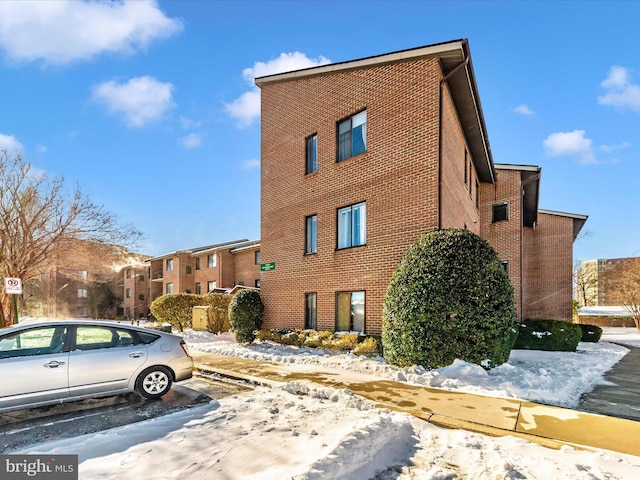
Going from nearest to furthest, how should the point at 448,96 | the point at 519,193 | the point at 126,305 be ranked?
the point at 448,96
the point at 519,193
the point at 126,305

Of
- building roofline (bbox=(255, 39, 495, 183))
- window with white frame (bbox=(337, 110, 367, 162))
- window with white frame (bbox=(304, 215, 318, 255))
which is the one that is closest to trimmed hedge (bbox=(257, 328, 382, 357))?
window with white frame (bbox=(304, 215, 318, 255))

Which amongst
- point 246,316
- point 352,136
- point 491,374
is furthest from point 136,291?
point 491,374

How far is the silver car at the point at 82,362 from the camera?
17.4ft

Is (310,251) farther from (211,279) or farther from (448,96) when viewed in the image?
(211,279)

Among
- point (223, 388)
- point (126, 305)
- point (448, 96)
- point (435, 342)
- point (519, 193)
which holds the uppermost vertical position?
Result: point (448, 96)

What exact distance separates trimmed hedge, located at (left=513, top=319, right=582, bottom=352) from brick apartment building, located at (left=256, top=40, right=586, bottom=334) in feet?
8.62

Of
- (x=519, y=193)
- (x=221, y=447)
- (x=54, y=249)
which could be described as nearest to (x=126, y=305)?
(x=54, y=249)

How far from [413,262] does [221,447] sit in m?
5.63

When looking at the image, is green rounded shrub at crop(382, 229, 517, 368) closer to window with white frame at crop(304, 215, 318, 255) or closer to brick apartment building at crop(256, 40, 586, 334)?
brick apartment building at crop(256, 40, 586, 334)

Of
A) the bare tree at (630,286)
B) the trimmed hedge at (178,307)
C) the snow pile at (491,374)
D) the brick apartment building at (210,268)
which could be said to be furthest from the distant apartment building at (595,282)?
the trimmed hedge at (178,307)

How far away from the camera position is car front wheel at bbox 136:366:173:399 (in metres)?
6.25

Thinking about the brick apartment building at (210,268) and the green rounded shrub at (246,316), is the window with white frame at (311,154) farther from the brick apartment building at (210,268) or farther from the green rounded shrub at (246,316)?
the brick apartment building at (210,268)

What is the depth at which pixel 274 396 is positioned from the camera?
250 inches

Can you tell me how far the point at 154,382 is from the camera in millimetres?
6379
